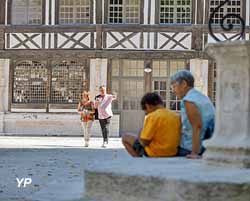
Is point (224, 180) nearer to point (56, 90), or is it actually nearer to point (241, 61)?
point (241, 61)

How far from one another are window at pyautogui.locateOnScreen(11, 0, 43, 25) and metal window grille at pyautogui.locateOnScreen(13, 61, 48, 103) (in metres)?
1.60

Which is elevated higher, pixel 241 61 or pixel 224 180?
pixel 241 61

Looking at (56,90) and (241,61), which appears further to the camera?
(56,90)

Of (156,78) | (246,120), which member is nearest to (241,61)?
(246,120)

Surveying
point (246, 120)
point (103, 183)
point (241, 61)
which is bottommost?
point (103, 183)

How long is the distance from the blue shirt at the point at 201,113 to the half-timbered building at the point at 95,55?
20.7m

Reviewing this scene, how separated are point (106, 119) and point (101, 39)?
316 inches

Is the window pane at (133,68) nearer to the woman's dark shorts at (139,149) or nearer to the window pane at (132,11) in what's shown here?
the window pane at (132,11)

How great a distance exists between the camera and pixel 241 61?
578 centimetres

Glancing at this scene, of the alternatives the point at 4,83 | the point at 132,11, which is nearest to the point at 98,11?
the point at 132,11

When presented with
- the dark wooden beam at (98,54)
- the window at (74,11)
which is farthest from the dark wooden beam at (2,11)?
the window at (74,11)

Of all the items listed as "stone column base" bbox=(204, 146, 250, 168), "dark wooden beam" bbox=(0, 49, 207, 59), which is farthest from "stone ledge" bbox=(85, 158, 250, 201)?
"dark wooden beam" bbox=(0, 49, 207, 59)

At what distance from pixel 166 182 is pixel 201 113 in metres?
1.81

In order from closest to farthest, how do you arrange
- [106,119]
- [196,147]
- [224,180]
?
[224,180] → [196,147] → [106,119]
